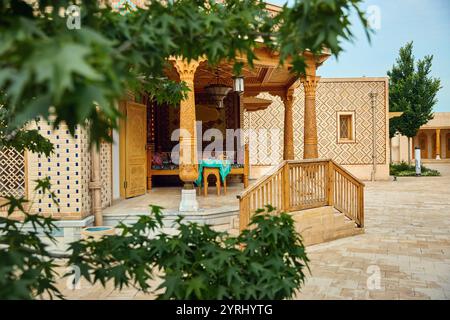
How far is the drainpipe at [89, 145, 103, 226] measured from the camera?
704cm

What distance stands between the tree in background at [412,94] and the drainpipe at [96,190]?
1929 centimetres

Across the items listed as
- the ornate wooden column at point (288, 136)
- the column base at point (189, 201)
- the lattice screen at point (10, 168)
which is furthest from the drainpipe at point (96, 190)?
the ornate wooden column at point (288, 136)

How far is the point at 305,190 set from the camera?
22.3 ft

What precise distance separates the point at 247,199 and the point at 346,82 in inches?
550

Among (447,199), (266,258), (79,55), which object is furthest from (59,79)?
(447,199)

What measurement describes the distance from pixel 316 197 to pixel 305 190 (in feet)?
1.39

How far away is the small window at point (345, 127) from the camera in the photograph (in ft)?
60.0

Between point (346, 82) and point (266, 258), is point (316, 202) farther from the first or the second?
point (346, 82)

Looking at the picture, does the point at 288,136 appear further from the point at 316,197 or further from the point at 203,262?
the point at 203,262

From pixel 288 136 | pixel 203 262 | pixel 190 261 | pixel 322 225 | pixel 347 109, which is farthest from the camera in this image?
pixel 347 109

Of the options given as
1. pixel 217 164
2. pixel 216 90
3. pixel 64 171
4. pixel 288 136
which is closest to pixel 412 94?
pixel 288 136

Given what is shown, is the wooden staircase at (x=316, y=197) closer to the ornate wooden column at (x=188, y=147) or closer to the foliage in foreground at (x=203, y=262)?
the ornate wooden column at (x=188, y=147)

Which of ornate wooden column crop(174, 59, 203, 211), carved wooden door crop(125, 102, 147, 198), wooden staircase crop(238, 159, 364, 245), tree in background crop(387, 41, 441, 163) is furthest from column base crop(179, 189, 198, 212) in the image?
tree in background crop(387, 41, 441, 163)

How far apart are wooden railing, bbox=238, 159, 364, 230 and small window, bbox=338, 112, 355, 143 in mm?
10765
